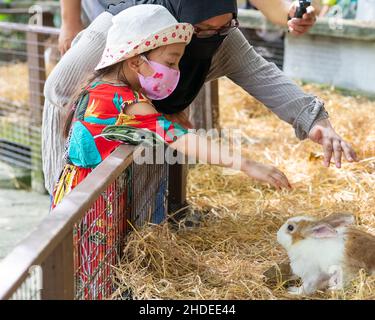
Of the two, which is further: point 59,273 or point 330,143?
point 330,143

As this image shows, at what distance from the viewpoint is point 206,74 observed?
10.5 ft

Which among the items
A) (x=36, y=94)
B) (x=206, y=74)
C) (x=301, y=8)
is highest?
(x=301, y=8)

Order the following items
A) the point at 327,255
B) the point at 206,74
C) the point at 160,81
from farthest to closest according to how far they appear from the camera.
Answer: the point at 206,74 → the point at 160,81 → the point at 327,255

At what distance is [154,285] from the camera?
2561 millimetres

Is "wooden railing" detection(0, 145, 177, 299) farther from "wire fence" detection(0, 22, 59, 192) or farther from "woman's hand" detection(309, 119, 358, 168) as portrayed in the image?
"wire fence" detection(0, 22, 59, 192)

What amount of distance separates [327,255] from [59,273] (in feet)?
3.28

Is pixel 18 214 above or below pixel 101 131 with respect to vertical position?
below

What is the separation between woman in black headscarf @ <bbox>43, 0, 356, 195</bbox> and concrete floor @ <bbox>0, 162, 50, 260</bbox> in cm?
200

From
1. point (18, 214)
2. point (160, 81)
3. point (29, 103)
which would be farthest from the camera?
Result: point (29, 103)

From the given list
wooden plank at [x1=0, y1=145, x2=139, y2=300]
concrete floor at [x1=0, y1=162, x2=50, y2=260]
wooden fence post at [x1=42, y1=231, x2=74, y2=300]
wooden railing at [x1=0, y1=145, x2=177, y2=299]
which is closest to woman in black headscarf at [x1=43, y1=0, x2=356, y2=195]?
wooden railing at [x1=0, y1=145, x2=177, y2=299]

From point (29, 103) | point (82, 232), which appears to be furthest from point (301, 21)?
point (29, 103)

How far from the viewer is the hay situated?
101 inches

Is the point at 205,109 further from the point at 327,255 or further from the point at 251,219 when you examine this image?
the point at 327,255

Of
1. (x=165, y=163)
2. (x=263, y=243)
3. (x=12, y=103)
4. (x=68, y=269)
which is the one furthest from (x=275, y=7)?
(x=12, y=103)
